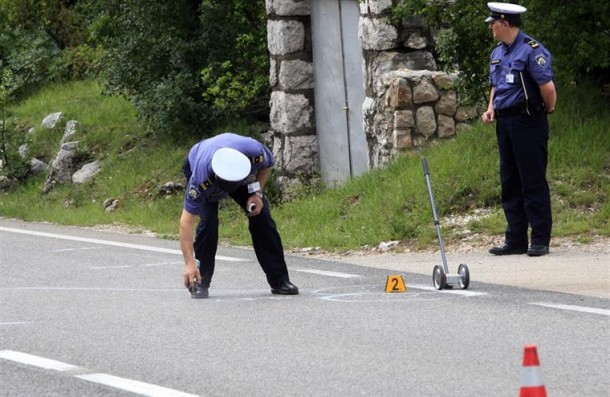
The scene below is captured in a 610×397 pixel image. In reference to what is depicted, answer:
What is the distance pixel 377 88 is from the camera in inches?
652

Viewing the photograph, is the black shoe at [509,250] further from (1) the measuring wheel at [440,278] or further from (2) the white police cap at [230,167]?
(2) the white police cap at [230,167]

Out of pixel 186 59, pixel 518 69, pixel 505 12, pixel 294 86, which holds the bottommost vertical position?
pixel 294 86

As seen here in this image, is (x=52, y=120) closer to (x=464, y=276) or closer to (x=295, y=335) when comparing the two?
(x=464, y=276)

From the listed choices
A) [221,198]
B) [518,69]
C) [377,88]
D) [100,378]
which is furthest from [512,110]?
[100,378]

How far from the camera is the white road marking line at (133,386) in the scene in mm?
7262

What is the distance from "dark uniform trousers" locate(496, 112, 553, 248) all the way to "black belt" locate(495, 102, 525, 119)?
0.03 m

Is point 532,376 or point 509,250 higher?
point 532,376

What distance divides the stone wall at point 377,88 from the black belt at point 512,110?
3598 mm

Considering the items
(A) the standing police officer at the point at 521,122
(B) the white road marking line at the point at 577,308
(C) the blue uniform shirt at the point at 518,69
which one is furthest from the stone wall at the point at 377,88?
(B) the white road marking line at the point at 577,308

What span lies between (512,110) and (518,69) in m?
0.38

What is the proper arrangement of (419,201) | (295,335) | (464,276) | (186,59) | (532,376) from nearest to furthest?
(532,376) < (295,335) < (464,276) < (419,201) < (186,59)

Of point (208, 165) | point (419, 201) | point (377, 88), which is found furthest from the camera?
point (377, 88)

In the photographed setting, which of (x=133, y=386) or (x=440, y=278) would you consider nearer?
(x=133, y=386)

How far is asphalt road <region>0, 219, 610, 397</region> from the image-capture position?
7.46 meters
